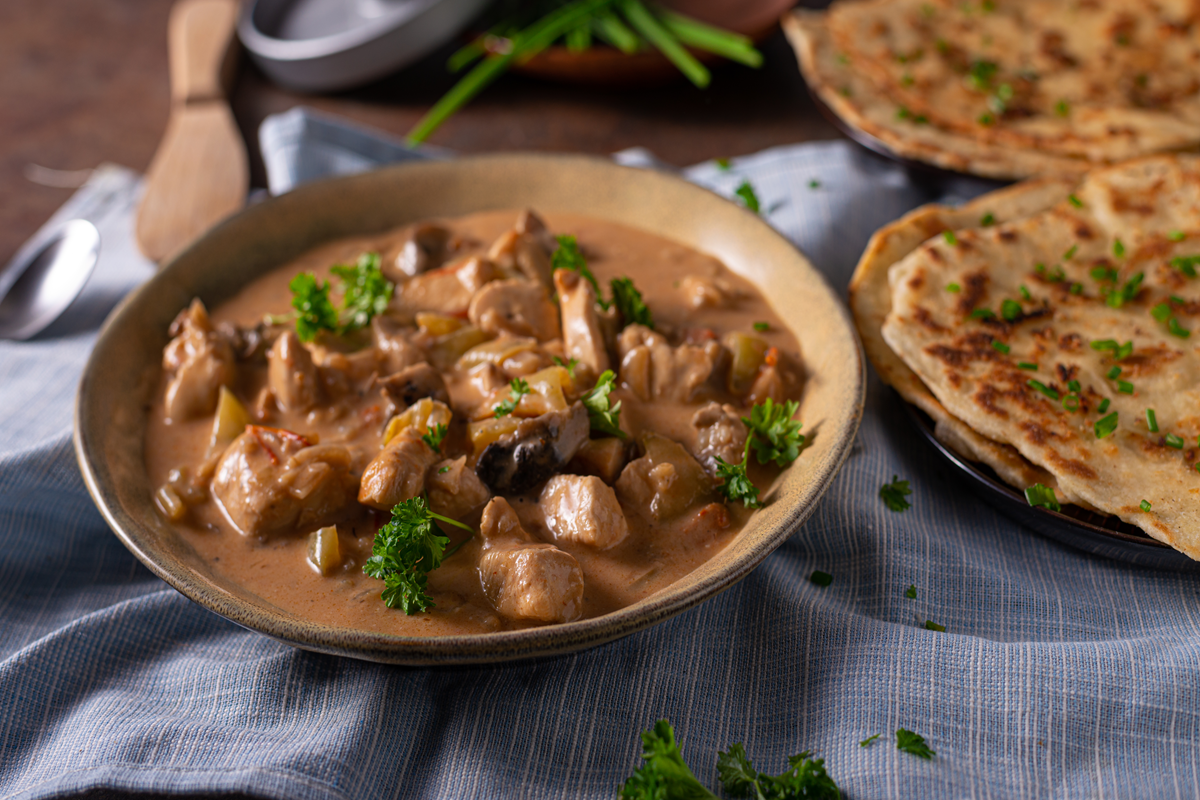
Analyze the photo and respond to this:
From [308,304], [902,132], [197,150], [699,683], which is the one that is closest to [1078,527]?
[699,683]

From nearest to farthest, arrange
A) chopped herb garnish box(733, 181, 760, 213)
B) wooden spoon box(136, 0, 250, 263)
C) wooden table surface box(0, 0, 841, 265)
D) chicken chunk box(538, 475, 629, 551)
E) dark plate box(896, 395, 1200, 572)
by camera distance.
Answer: chicken chunk box(538, 475, 629, 551)
dark plate box(896, 395, 1200, 572)
chopped herb garnish box(733, 181, 760, 213)
wooden spoon box(136, 0, 250, 263)
wooden table surface box(0, 0, 841, 265)

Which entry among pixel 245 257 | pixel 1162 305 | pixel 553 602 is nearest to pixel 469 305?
pixel 245 257

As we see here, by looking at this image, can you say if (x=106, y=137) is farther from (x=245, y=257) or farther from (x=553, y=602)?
(x=553, y=602)

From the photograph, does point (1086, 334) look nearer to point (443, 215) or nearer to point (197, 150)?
point (443, 215)

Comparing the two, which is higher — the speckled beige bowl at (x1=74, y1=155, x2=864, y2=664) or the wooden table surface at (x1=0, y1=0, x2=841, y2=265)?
the speckled beige bowl at (x1=74, y1=155, x2=864, y2=664)

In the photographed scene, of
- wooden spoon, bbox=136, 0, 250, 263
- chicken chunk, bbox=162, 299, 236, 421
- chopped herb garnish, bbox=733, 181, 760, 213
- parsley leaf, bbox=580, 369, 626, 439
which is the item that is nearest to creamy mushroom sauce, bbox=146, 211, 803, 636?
chicken chunk, bbox=162, 299, 236, 421

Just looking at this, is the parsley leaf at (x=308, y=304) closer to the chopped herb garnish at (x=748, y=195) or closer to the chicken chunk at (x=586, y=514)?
the chicken chunk at (x=586, y=514)

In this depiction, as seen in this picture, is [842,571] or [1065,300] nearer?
[842,571]

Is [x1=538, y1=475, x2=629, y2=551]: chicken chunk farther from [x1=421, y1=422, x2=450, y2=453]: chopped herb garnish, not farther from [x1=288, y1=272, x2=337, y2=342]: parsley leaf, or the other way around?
[x1=288, y1=272, x2=337, y2=342]: parsley leaf
